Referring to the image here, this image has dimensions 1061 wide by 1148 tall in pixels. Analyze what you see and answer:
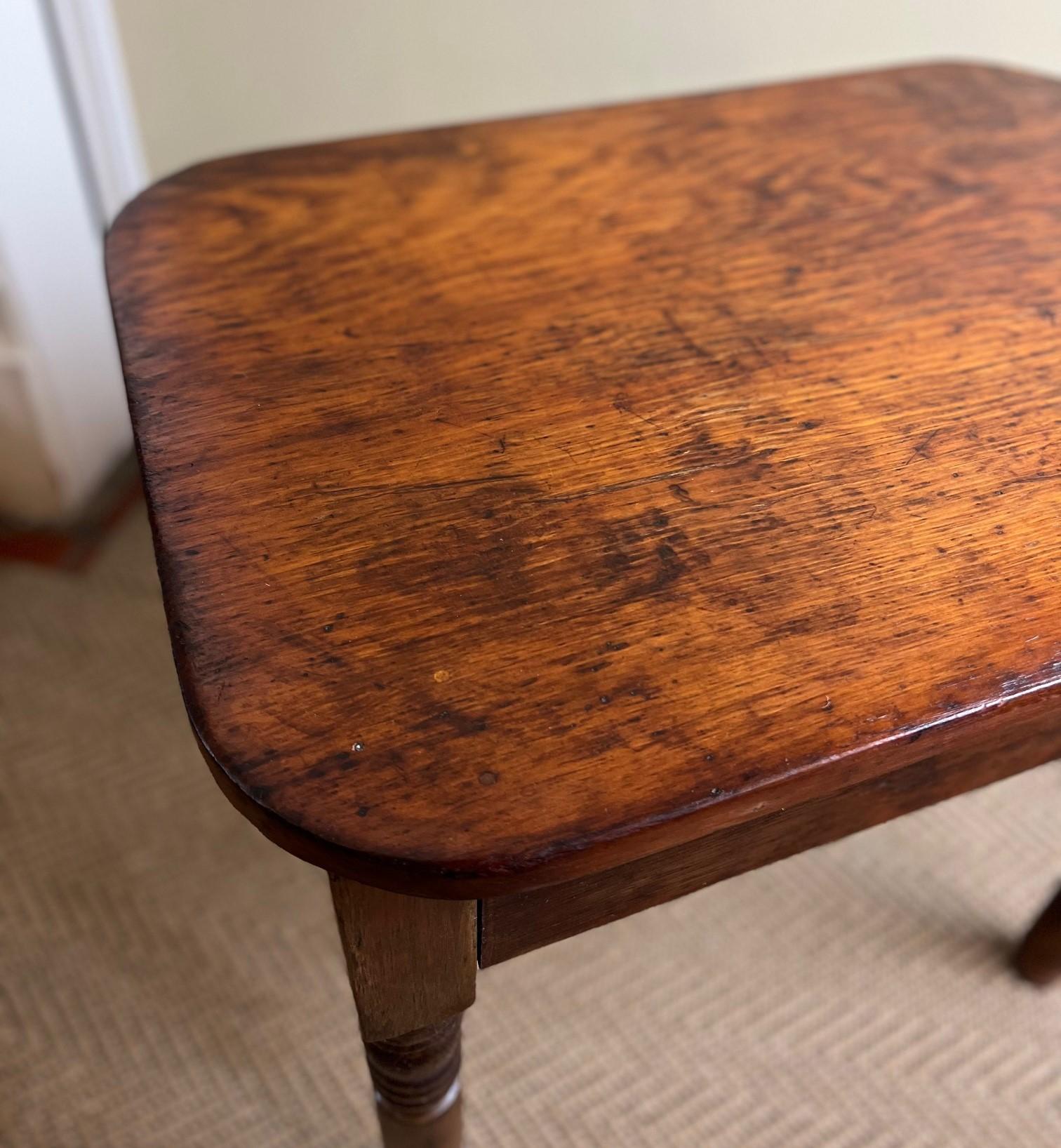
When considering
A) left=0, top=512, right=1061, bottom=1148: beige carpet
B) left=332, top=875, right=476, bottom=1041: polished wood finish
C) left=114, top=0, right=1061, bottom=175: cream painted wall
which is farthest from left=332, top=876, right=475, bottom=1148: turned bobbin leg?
left=114, top=0, right=1061, bottom=175: cream painted wall

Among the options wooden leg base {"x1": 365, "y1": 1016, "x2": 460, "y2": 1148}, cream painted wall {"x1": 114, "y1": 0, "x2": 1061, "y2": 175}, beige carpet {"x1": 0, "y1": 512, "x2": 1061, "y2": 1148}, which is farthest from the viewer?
cream painted wall {"x1": 114, "y1": 0, "x2": 1061, "y2": 175}

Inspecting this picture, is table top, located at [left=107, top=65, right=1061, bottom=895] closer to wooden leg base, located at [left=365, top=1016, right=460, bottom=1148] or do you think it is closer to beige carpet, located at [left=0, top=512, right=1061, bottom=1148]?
wooden leg base, located at [left=365, top=1016, right=460, bottom=1148]

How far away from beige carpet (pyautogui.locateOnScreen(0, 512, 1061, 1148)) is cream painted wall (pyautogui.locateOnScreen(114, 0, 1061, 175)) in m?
0.60

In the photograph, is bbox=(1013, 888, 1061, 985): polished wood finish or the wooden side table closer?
the wooden side table

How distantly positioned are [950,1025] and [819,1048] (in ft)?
0.34

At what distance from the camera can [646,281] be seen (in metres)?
0.62

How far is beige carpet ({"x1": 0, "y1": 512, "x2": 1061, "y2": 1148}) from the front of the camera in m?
0.75

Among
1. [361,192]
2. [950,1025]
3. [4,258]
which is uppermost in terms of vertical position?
[361,192]

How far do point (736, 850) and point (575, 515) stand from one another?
0.16 m

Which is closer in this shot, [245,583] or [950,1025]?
[245,583]

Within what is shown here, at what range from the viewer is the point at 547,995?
0.82 m

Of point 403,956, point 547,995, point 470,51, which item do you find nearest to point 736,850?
point 403,956

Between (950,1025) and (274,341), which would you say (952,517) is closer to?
(274,341)

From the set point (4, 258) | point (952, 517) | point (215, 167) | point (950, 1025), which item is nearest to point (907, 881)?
point (950, 1025)
